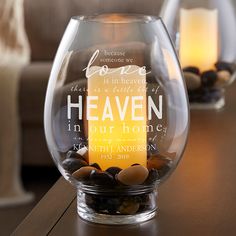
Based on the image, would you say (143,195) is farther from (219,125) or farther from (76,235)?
(219,125)

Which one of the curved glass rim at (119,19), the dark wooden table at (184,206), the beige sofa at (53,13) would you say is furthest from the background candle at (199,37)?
the beige sofa at (53,13)

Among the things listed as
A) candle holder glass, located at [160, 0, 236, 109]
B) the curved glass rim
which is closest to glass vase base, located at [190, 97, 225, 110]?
candle holder glass, located at [160, 0, 236, 109]

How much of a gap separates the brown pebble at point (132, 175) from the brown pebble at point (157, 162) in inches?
0.4

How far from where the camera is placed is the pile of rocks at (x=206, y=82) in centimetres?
124

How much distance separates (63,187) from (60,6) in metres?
1.89

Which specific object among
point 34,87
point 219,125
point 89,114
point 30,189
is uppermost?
point 89,114

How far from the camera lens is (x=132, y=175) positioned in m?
0.62

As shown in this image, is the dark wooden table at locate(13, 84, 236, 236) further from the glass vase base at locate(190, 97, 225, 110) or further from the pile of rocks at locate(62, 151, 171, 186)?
the glass vase base at locate(190, 97, 225, 110)

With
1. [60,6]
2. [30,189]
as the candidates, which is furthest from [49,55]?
[30,189]

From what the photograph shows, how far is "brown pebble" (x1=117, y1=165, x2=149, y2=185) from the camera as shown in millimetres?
618

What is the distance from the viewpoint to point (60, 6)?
257 cm

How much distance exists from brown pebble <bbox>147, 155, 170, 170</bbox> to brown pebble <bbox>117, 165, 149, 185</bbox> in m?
0.01

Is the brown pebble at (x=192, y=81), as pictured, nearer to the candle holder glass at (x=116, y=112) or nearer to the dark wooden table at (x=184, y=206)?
the dark wooden table at (x=184, y=206)

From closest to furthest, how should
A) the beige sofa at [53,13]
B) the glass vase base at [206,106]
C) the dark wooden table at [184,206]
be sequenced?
the dark wooden table at [184,206]
the glass vase base at [206,106]
the beige sofa at [53,13]
